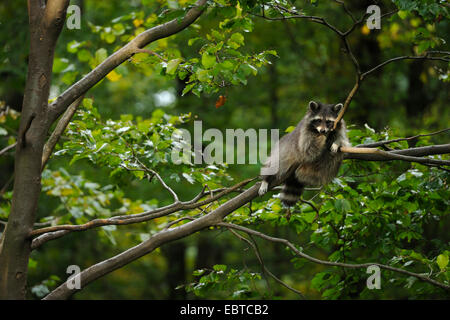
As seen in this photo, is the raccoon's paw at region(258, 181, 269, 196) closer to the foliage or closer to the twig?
the foliage

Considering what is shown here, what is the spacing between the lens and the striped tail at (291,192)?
5.57m

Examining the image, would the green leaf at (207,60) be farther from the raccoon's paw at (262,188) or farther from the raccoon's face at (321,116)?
the raccoon's face at (321,116)

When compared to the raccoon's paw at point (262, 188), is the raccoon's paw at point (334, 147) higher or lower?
higher

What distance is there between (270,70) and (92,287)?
28.4ft

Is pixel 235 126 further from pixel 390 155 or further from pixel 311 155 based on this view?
pixel 390 155

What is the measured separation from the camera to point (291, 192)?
5625 millimetres

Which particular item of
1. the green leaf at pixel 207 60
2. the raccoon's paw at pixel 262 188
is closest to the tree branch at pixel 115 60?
the green leaf at pixel 207 60

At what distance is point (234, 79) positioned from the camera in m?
4.29

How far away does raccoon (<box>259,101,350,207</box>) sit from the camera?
5375mm

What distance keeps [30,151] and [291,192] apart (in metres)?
2.92
